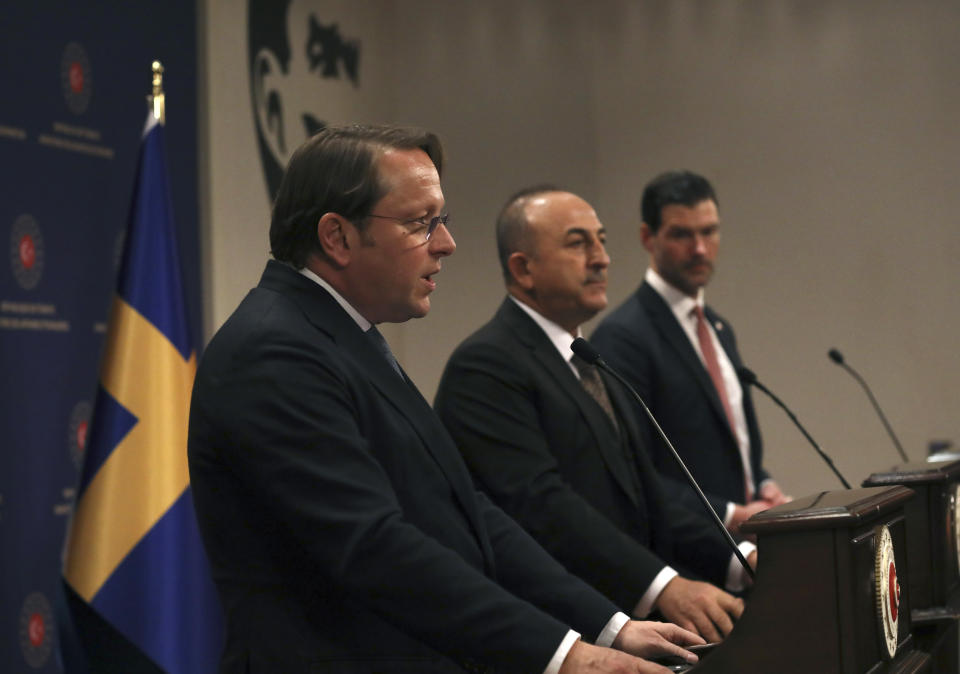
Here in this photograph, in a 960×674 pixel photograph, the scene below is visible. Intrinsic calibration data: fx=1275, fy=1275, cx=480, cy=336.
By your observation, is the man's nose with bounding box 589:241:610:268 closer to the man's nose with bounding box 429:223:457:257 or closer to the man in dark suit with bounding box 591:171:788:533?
the man in dark suit with bounding box 591:171:788:533

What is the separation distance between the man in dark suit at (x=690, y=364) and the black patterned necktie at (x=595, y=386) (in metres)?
0.39

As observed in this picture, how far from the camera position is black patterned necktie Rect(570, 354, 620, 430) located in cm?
317

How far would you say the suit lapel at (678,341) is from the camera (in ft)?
12.5

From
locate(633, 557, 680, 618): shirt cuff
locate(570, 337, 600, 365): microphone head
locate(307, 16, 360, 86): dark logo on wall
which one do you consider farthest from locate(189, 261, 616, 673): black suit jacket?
locate(307, 16, 360, 86): dark logo on wall

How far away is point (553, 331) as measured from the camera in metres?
3.25

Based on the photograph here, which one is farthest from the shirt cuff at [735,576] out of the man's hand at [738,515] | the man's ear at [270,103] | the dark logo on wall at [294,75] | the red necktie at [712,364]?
the man's ear at [270,103]

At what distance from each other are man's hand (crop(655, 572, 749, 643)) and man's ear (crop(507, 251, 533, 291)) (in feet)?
3.04

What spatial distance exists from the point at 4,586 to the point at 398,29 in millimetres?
3792

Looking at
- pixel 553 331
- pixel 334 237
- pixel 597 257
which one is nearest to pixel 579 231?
pixel 597 257

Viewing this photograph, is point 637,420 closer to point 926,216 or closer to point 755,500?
point 755,500

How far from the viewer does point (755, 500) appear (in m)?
3.97

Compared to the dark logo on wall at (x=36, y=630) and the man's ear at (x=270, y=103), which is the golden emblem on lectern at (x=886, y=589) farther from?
the man's ear at (x=270, y=103)

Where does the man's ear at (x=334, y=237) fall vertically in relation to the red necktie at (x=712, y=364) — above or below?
above

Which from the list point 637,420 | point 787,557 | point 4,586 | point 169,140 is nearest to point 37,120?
point 169,140
